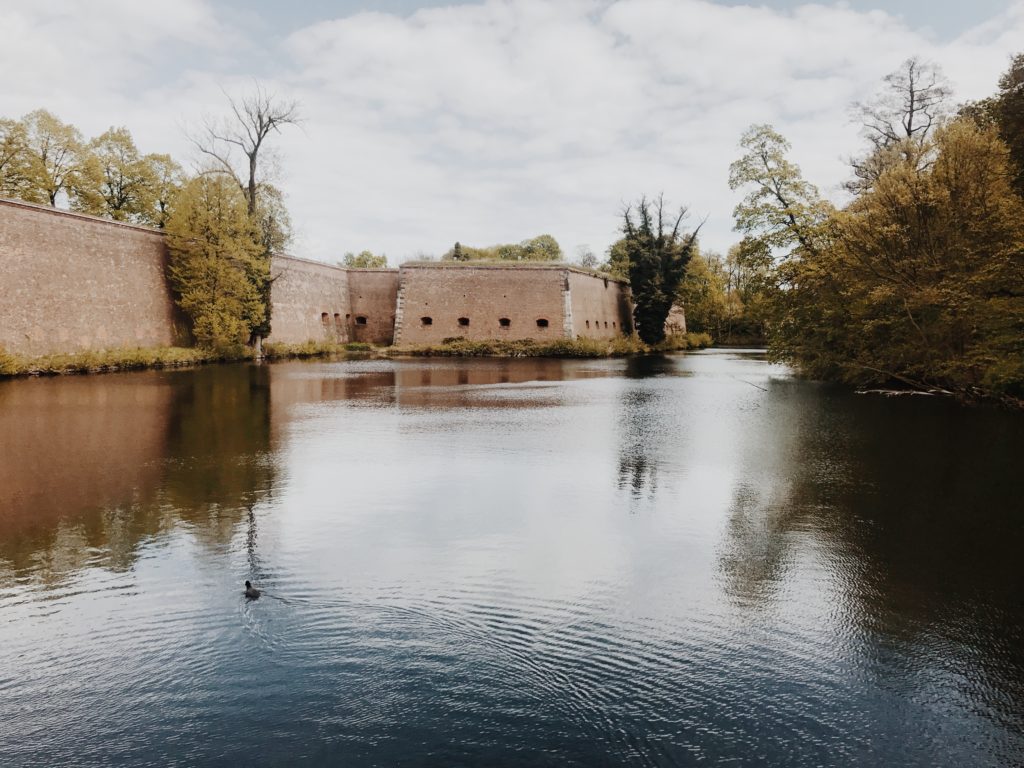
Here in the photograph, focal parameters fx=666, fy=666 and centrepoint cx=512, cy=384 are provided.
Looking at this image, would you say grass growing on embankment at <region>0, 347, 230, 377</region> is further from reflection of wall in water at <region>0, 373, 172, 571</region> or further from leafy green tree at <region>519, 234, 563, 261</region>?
leafy green tree at <region>519, 234, 563, 261</region>

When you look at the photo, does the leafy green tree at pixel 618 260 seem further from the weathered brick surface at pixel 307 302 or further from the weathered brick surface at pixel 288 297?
the weathered brick surface at pixel 307 302

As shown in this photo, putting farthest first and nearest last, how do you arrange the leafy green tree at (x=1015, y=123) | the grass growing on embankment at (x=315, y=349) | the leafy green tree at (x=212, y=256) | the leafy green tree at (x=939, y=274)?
the grass growing on embankment at (x=315, y=349), the leafy green tree at (x=212, y=256), the leafy green tree at (x=939, y=274), the leafy green tree at (x=1015, y=123)

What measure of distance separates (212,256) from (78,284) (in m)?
5.18

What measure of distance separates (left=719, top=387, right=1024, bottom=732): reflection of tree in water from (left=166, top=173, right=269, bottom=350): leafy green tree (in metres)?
21.5

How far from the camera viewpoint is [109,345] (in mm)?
21609

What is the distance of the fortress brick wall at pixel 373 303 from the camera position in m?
37.6

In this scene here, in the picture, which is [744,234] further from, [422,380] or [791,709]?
[791,709]

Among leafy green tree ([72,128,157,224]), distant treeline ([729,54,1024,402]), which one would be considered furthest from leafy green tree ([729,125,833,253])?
leafy green tree ([72,128,157,224])

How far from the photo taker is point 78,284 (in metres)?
20.6

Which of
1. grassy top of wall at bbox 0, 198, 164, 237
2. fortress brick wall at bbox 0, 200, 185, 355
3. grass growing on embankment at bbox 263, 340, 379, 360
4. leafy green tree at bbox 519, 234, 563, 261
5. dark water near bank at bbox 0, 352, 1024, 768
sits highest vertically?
leafy green tree at bbox 519, 234, 563, 261

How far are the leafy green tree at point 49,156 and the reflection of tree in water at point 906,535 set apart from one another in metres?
30.0

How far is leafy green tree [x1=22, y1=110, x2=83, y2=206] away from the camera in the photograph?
26.9 m

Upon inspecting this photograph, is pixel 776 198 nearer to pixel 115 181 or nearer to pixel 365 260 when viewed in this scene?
pixel 115 181

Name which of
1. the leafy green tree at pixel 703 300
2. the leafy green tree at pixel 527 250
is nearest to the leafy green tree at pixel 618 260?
the leafy green tree at pixel 703 300
